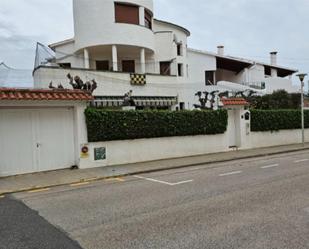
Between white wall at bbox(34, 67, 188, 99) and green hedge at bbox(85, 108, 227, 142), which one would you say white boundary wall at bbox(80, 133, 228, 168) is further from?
white wall at bbox(34, 67, 188, 99)

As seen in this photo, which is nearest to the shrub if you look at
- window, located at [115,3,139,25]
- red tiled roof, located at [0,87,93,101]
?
window, located at [115,3,139,25]

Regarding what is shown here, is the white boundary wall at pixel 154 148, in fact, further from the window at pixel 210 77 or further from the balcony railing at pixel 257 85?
the balcony railing at pixel 257 85

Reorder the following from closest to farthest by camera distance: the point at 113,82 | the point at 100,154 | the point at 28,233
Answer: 1. the point at 28,233
2. the point at 100,154
3. the point at 113,82

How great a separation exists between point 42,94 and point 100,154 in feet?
10.6

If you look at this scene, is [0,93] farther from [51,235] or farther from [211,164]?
[211,164]

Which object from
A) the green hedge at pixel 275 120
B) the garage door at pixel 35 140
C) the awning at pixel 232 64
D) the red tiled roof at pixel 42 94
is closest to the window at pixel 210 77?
the awning at pixel 232 64

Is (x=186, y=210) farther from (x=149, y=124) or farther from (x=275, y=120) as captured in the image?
(x=275, y=120)

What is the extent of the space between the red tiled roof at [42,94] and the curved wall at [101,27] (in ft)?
45.8

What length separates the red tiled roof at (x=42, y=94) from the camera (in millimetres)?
11319

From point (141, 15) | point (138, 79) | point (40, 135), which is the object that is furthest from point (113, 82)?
point (40, 135)

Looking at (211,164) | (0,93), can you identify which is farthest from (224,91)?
(0,93)

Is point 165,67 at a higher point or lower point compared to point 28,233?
higher

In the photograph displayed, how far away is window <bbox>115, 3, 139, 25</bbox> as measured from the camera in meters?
26.5

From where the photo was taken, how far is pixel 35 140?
12.3 metres
